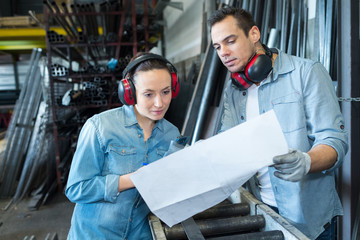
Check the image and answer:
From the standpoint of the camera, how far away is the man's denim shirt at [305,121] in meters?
1.23

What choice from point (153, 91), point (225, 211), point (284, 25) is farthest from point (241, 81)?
point (284, 25)

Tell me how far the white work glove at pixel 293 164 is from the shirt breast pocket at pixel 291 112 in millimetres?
304

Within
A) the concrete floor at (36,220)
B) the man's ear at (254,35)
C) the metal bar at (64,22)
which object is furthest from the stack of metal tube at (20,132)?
the man's ear at (254,35)

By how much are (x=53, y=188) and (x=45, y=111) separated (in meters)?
1.26

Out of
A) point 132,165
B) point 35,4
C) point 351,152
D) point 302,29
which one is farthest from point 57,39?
point 35,4

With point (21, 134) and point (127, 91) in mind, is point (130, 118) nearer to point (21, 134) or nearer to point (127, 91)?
point (127, 91)

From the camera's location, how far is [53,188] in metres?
4.47

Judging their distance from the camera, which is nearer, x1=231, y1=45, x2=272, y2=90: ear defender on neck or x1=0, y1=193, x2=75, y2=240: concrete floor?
x1=231, y1=45, x2=272, y2=90: ear defender on neck

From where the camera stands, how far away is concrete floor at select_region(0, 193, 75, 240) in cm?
332

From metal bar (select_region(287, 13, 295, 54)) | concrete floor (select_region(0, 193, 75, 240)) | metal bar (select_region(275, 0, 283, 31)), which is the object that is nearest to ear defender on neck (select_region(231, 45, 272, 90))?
metal bar (select_region(287, 13, 295, 54))

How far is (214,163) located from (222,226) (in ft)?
1.11

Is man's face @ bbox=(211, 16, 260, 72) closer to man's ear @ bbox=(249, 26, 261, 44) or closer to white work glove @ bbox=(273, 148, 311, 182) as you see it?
man's ear @ bbox=(249, 26, 261, 44)

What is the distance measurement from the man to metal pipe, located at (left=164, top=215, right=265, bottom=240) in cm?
25

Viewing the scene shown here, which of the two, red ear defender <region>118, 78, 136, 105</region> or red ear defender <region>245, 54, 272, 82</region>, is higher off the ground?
red ear defender <region>245, 54, 272, 82</region>
